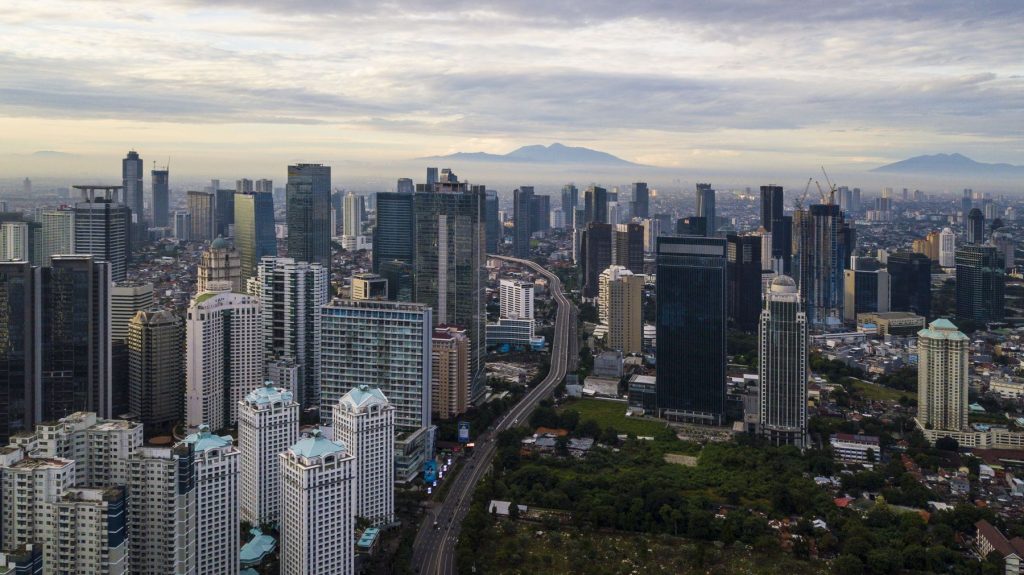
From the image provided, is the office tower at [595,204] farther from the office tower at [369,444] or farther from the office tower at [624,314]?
the office tower at [369,444]

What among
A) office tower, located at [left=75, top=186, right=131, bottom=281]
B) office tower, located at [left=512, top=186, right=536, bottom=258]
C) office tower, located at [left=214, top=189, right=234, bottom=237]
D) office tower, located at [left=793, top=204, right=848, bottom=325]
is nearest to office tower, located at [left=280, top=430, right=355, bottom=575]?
office tower, located at [left=75, top=186, right=131, bottom=281]

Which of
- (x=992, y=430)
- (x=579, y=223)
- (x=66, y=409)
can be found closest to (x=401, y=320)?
(x=66, y=409)

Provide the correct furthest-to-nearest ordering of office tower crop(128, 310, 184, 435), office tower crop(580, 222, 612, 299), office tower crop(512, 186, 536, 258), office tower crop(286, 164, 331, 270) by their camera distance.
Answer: office tower crop(512, 186, 536, 258), office tower crop(580, 222, 612, 299), office tower crop(286, 164, 331, 270), office tower crop(128, 310, 184, 435)

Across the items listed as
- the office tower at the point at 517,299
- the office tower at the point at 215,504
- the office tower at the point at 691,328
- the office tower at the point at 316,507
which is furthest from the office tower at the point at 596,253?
the office tower at the point at 215,504

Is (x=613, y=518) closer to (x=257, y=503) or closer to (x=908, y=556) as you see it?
(x=908, y=556)

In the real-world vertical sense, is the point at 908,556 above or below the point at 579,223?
below

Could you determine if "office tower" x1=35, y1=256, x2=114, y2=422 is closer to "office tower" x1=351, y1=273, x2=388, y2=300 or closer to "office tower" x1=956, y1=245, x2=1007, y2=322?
"office tower" x1=351, y1=273, x2=388, y2=300
